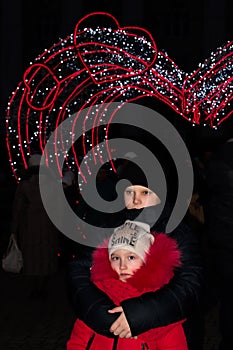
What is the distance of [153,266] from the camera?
3.95 metres

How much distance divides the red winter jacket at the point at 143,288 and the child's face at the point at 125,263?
0.03m

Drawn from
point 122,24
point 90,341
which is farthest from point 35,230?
point 122,24

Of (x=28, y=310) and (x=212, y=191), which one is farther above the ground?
(x=212, y=191)

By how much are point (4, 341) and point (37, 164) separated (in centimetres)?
332

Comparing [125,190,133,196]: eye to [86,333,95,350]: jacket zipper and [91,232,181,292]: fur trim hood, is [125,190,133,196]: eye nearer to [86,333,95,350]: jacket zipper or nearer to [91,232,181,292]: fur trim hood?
[91,232,181,292]: fur trim hood

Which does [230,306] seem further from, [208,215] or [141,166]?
[141,166]

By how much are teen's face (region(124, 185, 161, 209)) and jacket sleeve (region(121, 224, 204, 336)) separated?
11.2 inches

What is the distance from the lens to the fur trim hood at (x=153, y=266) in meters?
3.92

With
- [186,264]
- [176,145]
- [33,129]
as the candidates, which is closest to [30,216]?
[176,145]

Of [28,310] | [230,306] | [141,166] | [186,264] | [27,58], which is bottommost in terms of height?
[28,310]

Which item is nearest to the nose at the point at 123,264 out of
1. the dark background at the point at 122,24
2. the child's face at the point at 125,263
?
the child's face at the point at 125,263

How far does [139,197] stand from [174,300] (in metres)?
0.68

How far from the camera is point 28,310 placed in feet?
30.4

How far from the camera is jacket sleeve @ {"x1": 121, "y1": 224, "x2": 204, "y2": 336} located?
3809 mm
